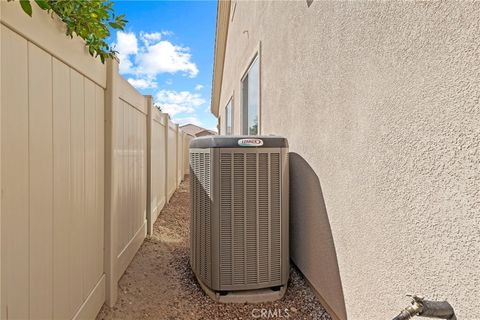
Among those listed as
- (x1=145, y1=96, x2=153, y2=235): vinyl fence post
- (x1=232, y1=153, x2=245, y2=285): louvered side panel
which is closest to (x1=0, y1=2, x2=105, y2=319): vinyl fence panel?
(x1=232, y1=153, x2=245, y2=285): louvered side panel

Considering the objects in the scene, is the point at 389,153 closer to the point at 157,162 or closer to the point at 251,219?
the point at 251,219

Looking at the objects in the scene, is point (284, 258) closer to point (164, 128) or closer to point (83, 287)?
point (83, 287)

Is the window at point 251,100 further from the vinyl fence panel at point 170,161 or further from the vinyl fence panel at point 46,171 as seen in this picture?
the vinyl fence panel at point 46,171

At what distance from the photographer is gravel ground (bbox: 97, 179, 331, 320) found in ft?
8.32

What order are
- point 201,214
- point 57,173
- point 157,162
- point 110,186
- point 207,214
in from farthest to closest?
1. point 157,162
2. point 201,214
3. point 207,214
4. point 110,186
5. point 57,173

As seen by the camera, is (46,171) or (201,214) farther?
(201,214)

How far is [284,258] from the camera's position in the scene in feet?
9.16

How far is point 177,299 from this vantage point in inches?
111

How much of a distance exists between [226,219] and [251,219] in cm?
20

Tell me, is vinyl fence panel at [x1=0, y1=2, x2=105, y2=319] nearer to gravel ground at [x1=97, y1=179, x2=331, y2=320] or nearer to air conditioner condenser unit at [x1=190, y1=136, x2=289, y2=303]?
gravel ground at [x1=97, y1=179, x2=331, y2=320]

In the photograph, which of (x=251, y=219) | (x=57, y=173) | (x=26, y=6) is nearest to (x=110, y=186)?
(x=57, y=173)

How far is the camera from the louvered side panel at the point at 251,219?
2.64 metres

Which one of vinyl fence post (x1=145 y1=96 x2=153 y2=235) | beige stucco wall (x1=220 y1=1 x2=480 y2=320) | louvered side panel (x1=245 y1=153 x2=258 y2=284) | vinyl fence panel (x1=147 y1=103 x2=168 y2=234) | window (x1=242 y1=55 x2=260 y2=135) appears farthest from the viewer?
window (x1=242 y1=55 x2=260 y2=135)

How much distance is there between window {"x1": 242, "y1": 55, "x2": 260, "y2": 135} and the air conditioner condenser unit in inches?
92.2
